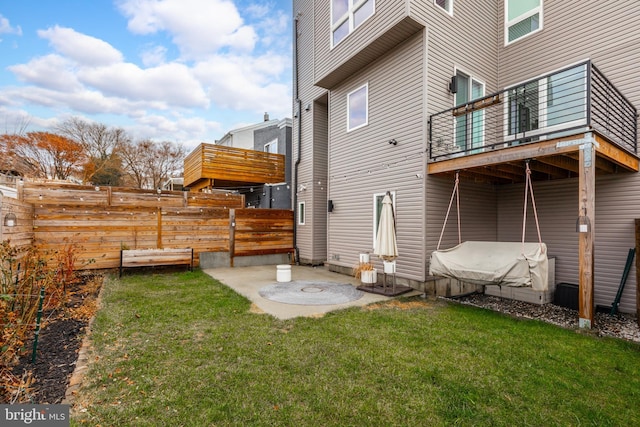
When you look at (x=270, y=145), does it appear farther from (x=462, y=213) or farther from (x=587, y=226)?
(x=587, y=226)

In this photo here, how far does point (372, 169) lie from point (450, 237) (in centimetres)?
253

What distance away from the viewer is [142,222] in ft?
28.3

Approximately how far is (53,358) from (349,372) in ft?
10.2

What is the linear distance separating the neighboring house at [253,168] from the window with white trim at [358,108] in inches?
167

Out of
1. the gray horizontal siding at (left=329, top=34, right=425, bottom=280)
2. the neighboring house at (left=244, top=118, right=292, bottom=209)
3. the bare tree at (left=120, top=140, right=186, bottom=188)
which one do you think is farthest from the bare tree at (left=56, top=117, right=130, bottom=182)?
the gray horizontal siding at (left=329, top=34, right=425, bottom=280)

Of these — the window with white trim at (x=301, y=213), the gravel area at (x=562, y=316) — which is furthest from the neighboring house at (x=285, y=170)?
the gravel area at (x=562, y=316)

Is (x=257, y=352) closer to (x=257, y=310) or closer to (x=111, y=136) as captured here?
(x=257, y=310)

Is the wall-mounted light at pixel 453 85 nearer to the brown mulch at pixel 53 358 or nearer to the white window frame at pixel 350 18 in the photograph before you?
the white window frame at pixel 350 18

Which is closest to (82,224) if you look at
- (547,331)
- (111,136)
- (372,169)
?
(372,169)

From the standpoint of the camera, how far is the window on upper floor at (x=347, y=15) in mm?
7535

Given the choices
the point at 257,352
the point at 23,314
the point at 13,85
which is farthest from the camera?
the point at 13,85

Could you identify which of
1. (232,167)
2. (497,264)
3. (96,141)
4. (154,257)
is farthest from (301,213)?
(96,141)

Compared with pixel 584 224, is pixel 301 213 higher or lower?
higher

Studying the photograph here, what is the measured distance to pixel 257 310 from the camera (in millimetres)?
5074
